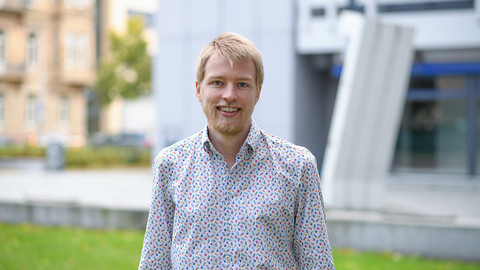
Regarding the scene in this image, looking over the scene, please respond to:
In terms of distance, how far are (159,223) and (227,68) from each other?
0.69 m

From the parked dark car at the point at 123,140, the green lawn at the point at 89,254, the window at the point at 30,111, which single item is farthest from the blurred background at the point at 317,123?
the window at the point at 30,111

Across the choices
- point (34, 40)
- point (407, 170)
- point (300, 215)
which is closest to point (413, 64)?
point (407, 170)

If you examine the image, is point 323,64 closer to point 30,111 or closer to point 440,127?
point 440,127

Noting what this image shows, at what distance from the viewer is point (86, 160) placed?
2541 centimetres

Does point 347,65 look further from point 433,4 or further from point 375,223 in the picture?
point 433,4

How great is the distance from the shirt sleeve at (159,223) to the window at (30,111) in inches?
1685

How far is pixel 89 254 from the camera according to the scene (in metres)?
8.44

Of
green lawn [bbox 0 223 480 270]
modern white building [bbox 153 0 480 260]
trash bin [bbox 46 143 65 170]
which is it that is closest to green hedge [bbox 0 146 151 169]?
trash bin [bbox 46 143 65 170]

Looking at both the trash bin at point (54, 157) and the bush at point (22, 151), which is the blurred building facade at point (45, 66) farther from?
the trash bin at point (54, 157)

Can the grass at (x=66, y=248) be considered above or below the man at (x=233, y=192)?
below

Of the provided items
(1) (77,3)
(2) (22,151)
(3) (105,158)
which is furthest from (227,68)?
(1) (77,3)

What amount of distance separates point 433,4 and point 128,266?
13.0m

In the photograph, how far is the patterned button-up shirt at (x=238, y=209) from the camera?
2.38 m

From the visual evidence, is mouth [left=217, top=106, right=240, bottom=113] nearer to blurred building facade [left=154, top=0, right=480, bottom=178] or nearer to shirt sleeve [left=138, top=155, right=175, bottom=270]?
shirt sleeve [left=138, top=155, right=175, bottom=270]
